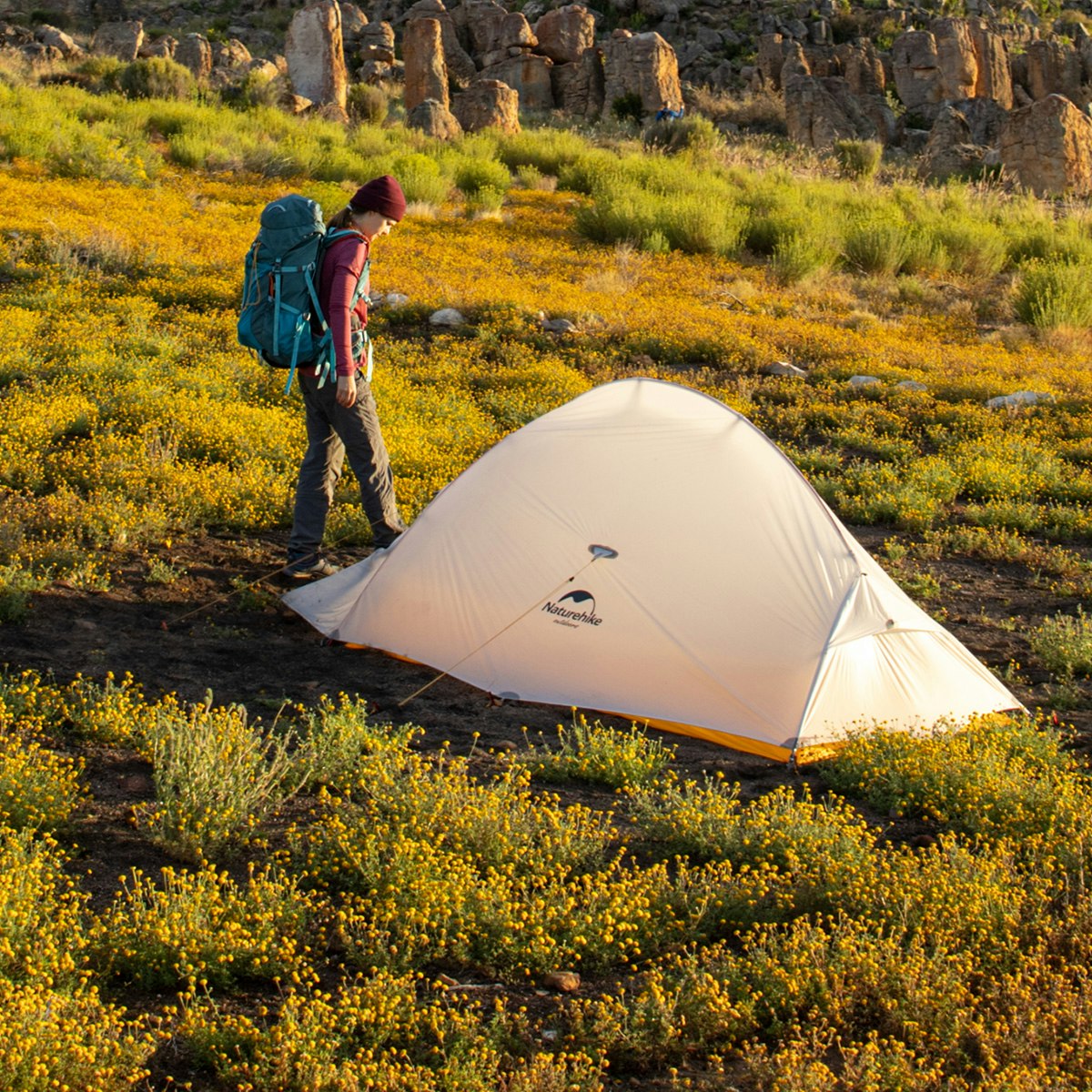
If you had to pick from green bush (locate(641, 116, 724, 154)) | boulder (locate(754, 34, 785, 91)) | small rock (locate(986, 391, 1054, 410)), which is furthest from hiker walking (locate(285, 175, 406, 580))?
boulder (locate(754, 34, 785, 91))

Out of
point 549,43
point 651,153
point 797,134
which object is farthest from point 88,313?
point 549,43

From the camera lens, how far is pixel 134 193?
53.2 feet

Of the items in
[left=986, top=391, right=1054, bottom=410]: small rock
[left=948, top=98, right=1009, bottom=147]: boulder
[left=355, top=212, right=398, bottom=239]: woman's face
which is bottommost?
[left=986, top=391, right=1054, bottom=410]: small rock

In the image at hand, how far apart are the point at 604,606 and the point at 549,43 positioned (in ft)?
137

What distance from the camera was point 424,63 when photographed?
1315 inches

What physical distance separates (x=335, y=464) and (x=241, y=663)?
4.60 ft

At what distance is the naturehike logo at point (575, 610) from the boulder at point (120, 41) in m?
34.1

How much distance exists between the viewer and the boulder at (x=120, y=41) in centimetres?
3525

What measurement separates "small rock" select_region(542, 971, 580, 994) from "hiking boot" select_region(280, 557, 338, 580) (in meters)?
3.47

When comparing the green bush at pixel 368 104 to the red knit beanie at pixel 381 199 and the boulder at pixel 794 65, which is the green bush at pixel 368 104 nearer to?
the boulder at pixel 794 65

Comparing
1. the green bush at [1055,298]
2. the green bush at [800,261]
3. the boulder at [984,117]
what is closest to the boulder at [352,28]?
the boulder at [984,117]

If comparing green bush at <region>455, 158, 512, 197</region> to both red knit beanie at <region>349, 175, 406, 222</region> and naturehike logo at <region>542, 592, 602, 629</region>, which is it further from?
naturehike logo at <region>542, 592, 602, 629</region>

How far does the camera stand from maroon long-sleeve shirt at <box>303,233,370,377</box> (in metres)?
6.00

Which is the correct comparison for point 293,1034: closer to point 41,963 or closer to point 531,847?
point 41,963
